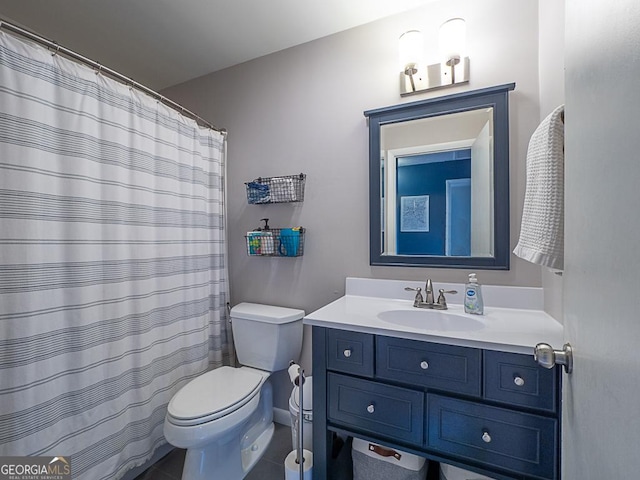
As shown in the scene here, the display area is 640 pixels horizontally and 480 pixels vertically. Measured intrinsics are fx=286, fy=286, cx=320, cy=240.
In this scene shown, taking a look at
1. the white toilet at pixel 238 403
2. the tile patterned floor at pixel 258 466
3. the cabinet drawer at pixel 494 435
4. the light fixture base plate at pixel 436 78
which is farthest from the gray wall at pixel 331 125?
the cabinet drawer at pixel 494 435

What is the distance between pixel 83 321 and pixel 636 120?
1683 mm

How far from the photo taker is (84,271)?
1186mm

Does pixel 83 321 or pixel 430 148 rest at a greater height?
pixel 430 148

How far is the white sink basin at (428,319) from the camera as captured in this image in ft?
4.19

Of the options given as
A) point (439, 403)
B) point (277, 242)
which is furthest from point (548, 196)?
point (277, 242)

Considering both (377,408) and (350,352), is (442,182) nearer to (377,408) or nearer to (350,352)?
(350,352)

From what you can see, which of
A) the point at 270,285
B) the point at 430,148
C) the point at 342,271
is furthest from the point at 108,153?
the point at 430,148

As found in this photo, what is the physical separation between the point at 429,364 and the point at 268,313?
0.96 m

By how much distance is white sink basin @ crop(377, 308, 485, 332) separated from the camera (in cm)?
128

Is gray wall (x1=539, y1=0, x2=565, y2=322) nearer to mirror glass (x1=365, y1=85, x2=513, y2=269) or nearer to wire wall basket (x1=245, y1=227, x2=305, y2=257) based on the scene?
mirror glass (x1=365, y1=85, x2=513, y2=269)

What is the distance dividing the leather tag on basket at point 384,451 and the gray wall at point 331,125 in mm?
654

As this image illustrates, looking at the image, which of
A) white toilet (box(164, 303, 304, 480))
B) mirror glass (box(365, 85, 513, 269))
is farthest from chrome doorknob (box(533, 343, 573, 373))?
white toilet (box(164, 303, 304, 480))

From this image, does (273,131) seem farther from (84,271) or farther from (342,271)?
(84,271)

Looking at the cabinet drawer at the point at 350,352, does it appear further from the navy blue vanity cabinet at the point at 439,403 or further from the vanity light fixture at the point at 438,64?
the vanity light fixture at the point at 438,64
